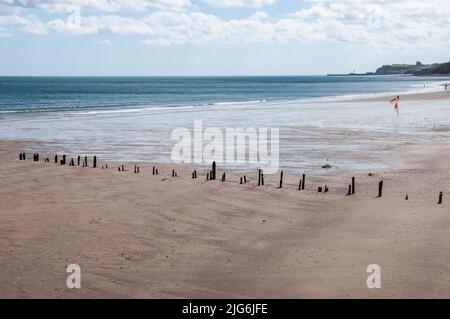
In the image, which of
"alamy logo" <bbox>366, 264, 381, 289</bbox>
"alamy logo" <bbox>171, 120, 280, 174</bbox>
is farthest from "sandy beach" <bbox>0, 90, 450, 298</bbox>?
"alamy logo" <bbox>171, 120, 280, 174</bbox>

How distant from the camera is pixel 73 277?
1410 centimetres

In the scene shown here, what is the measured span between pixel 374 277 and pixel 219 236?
5249 mm

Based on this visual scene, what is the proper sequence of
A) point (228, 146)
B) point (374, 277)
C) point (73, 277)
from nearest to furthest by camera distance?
point (73, 277)
point (374, 277)
point (228, 146)

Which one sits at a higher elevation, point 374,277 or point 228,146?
point 228,146

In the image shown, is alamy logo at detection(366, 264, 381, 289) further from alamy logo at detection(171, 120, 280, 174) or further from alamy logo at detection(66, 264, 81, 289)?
alamy logo at detection(171, 120, 280, 174)

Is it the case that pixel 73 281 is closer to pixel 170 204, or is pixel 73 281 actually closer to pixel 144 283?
pixel 144 283

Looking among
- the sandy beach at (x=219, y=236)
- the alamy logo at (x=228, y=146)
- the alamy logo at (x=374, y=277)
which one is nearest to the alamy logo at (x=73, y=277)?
the sandy beach at (x=219, y=236)

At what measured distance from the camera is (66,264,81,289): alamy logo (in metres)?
13.6

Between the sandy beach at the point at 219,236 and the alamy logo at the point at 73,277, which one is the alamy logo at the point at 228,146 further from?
the alamy logo at the point at 73,277

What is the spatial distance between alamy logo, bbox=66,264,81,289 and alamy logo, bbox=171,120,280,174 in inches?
610

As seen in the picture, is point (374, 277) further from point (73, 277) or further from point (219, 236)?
point (73, 277)

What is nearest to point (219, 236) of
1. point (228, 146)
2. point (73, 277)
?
point (73, 277)

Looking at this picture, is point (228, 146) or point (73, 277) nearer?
point (73, 277)

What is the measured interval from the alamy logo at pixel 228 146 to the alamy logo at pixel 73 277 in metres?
15.5
